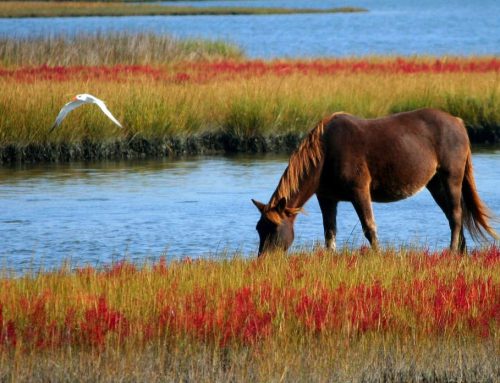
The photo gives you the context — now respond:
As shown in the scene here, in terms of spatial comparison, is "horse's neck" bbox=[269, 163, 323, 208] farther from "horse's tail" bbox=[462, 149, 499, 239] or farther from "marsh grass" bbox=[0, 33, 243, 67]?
"marsh grass" bbox=[0, 33, 243, 67]

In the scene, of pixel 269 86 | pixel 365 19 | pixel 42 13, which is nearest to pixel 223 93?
pixel 269 86

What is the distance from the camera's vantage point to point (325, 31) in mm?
71938

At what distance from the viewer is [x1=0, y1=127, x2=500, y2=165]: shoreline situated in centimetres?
1762

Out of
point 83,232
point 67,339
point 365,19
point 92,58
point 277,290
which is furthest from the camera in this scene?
point 365,19

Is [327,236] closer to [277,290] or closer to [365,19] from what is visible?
[277,290]

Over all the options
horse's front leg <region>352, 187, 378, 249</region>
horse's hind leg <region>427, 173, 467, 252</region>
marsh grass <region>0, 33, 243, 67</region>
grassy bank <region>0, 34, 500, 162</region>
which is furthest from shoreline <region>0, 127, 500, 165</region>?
horse's front leg <region>352, 187, 378, 249</region>

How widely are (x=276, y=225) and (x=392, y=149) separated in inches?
61.1

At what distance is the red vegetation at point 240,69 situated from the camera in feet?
72.6

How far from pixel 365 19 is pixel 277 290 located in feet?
272

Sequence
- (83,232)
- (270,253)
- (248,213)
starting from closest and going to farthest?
1. (270,253)
2. (83,232)
3. (248,213)

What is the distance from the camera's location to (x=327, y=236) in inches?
377

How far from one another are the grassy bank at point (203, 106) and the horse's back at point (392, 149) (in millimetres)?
8455

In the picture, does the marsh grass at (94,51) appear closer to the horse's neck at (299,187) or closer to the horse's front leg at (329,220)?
the horse's front leg at (329,220)

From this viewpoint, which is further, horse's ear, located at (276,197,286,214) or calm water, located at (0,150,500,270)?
calm water, located at (0,150,500,270)
